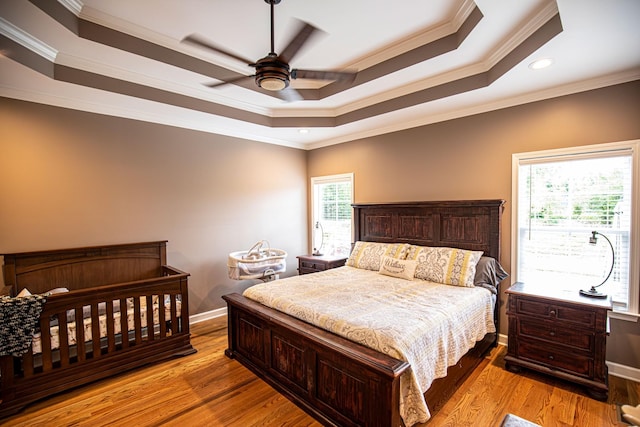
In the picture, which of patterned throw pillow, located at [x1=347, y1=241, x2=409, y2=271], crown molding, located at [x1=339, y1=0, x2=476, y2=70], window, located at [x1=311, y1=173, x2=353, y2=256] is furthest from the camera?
window, located at [x1=311, y1=173, x2=353, y2=256]

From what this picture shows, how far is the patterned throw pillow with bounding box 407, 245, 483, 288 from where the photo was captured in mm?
3012

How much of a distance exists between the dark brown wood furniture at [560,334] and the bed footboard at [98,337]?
3287 millimetres

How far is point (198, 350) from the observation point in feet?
10.7

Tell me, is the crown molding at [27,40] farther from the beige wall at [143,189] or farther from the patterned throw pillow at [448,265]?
the patterned throw pillow at [448,265]

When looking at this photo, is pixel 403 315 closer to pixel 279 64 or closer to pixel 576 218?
pixel 279 64

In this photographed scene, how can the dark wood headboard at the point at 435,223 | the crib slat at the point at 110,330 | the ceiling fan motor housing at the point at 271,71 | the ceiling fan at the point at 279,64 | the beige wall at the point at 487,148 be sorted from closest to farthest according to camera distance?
the ceiling fan at the point at 279,64, the ceiling fan motor housing at the point at 271,71, the beige wall at the point at 487,148, the crib slat at the point at 110,330, the dark wood headboard at the point at 435,223

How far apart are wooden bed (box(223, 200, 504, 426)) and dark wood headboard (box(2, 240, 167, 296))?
1.35m

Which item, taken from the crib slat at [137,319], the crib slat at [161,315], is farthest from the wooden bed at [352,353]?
the crib slat at [137,319]

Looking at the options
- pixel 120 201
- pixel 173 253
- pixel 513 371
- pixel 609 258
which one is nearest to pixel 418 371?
pixel 513 371

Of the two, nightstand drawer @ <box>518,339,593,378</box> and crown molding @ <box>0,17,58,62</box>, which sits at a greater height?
crown molding @ <box>0,17,58,62</box>

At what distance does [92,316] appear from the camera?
104 inches

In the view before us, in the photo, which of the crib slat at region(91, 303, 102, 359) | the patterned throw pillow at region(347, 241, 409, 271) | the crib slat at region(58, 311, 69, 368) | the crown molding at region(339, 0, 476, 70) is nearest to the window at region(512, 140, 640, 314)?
the patterned throw pillow at region(347, 241, 409, 271)

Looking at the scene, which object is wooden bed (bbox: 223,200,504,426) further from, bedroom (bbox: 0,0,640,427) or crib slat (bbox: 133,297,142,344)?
crib slat (bbox: 133,297,142,344)

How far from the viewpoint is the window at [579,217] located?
8.54ft
